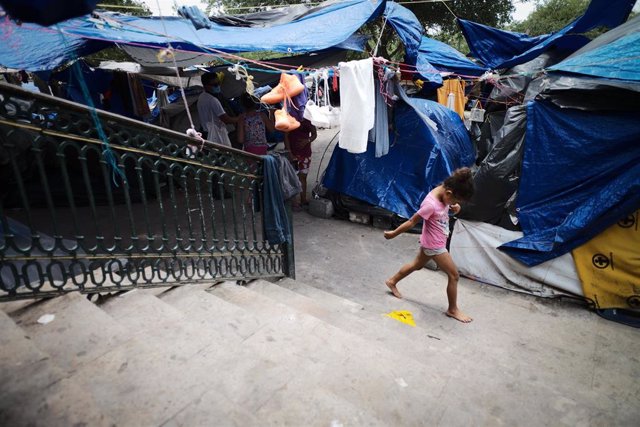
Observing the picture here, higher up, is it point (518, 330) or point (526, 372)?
point (526, 372)

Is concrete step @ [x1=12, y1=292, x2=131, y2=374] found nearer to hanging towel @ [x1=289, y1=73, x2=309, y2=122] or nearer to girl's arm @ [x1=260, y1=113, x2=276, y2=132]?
hanging towel @ [x1=289, y1=73, x2=309, y2=122]

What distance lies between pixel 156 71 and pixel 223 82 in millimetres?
1258

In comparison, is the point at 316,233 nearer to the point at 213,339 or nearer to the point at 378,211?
the point at 378,211

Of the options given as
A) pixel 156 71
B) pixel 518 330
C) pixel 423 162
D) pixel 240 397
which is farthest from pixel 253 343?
pixel 156 71

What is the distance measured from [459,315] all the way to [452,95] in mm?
6713

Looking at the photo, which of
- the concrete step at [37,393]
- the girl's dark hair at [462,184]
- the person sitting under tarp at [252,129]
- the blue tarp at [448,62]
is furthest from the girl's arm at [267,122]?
the concrete step at [37,393]

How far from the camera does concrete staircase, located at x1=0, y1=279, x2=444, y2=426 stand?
1.56 m

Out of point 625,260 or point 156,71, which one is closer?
point 625,260

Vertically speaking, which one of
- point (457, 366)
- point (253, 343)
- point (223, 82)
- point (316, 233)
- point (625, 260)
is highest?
point (223, 82)

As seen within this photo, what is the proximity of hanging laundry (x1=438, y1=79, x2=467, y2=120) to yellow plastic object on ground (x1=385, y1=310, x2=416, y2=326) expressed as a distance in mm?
6601

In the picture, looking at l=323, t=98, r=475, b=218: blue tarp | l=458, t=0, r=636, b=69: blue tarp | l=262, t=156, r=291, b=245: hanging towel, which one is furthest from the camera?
l=458, t=0, r=636, b=69: blue tarp

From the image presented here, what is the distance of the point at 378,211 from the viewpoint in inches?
240

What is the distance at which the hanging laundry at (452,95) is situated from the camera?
877 centimetres

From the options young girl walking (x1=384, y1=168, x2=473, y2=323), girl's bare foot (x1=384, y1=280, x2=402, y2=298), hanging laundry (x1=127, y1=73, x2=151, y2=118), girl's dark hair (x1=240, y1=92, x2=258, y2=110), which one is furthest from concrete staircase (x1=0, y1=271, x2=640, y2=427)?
hanging laundry (x1=127, y1=73, x2=151, y2=118)
